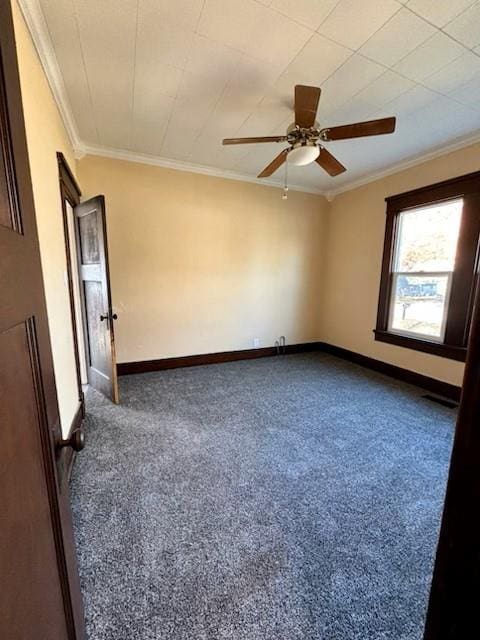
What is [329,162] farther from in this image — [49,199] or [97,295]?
[97,295]

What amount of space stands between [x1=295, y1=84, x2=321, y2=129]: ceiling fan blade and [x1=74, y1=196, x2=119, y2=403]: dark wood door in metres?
1.76

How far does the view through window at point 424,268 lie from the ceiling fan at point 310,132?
1593 mm

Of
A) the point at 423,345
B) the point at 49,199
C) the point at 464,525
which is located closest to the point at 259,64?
the point at 49,199

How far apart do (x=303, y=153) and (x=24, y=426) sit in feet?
7.88

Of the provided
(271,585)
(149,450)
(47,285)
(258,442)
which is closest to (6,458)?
(271,585)

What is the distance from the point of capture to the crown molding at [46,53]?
1517 millimetres

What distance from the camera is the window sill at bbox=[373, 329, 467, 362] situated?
9.87 feet

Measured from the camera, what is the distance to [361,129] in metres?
1.97

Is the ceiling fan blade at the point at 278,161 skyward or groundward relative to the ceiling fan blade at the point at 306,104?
groundward

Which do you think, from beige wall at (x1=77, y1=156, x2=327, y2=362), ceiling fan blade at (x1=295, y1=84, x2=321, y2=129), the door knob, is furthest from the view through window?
the door knob

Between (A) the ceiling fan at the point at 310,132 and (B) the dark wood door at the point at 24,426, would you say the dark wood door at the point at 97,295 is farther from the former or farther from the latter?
(B) the dark wood door at the point at 24,426

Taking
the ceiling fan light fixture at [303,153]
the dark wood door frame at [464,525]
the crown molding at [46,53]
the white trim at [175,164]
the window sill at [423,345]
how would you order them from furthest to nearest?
the white trim at [175,164] < the window sill at [423,345] < the ceiling fan light fixture at [303,153] < the crown molding at [46,53] < the dark wood door frame at [464,525]

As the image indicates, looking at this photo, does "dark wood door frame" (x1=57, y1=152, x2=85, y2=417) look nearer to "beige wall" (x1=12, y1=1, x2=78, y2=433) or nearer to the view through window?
"beige wall" (x1=12, y1=1, x2=78, y2=433)

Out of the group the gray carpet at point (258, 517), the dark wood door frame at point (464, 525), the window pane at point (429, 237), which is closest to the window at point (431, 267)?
Answer: the window pane at point (429, 237)
